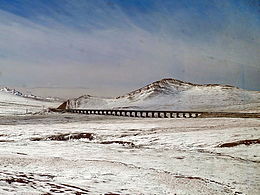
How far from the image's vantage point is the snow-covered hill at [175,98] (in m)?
121

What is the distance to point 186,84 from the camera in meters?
162

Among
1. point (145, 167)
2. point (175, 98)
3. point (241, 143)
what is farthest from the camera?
point (175, 98)

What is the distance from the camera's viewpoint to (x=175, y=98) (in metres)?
139

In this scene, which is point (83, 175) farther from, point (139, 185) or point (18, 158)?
point (18, 158)

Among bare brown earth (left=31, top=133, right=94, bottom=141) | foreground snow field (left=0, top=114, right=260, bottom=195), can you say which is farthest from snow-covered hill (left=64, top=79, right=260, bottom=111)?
foreground snow field (left=0, top=114, right=260, bottom=195)

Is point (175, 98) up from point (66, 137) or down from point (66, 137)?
up

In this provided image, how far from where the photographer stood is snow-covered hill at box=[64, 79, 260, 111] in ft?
396

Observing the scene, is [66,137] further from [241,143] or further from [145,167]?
[145,167]

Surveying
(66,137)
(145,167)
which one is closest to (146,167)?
(145,167)

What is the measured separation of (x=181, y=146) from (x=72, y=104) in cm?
13068

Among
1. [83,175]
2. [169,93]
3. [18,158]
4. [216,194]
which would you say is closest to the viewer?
[216,194]

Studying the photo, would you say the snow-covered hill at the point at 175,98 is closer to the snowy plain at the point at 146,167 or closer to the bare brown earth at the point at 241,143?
the snowy plain at the point at 146,167

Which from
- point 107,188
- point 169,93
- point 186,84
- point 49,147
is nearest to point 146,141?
point 49,147

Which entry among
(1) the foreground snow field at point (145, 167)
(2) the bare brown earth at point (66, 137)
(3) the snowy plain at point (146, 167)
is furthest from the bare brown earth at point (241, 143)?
(2) the bare brown earth at point (66, 137)
